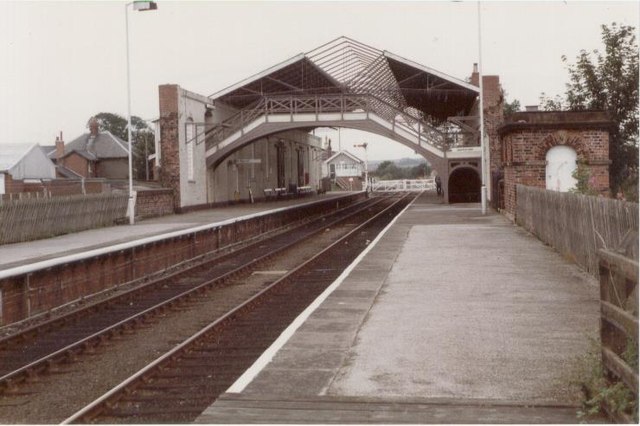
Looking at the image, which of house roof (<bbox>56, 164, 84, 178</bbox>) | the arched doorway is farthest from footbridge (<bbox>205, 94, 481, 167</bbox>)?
house roof (<bbox>56, 164, 84, 178</bbox>)

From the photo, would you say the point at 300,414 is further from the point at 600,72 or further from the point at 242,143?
the point at 242,143

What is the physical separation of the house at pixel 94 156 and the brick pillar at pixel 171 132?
30.4 metres

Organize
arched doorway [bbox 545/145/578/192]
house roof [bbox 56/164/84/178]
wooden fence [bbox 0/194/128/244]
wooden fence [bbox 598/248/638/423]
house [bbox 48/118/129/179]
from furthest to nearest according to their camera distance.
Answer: house [bbox 48/118/129/179]
house roof [bbox 56/164/84/178]
arched doorway [bbox 545/145/578/192]
wooden fence [bbox 0/194/128/244]
wooden fence [bbox 598/248/638/423]

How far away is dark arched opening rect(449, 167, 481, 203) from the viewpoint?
130 feet

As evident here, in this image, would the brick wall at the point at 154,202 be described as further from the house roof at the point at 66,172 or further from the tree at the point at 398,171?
the tree at the point at 398,171

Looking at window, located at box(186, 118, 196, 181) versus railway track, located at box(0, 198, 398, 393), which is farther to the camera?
window, located at box(186, 118, 196, 181)

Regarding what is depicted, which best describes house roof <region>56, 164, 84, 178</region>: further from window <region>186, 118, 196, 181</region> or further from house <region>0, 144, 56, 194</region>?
window <region>186, 118, 196, 181</region>

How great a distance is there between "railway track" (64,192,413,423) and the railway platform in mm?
685

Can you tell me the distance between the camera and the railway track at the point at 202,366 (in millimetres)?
6512

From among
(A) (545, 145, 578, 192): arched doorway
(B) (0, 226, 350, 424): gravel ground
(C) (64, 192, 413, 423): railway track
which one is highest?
(A) (545, 145, 578, 192): arched doorway

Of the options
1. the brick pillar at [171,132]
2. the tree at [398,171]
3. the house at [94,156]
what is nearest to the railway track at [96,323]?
the brick pillar at [171,132]

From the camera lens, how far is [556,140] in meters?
22.4

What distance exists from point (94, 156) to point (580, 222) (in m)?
56.7

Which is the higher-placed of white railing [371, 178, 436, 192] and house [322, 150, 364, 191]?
house [322, 150, 364, 191]
